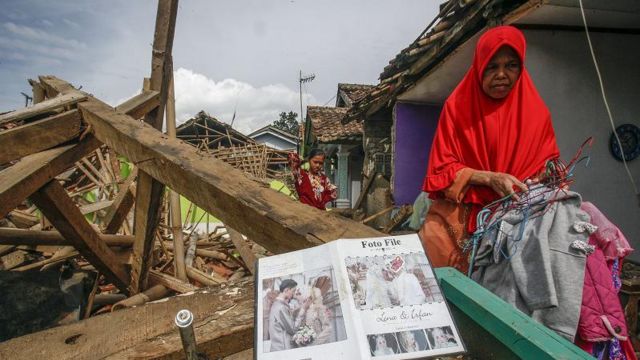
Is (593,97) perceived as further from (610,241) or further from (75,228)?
(75,228)

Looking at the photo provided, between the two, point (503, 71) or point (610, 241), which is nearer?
point (610, 241)

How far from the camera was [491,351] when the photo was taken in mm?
742

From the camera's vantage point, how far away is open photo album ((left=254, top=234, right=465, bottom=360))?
0.62 m

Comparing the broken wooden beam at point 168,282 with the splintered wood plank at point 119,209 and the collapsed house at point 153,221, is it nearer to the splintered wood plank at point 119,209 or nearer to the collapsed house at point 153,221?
the collapsed house at point 153,221

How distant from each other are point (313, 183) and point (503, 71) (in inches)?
129

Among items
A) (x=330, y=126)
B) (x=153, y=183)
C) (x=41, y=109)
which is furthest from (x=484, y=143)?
(x=330, y=126)

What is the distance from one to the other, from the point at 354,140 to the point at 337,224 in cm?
1007

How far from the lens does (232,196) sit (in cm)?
103

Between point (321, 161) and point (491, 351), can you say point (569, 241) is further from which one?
point (321, 161)

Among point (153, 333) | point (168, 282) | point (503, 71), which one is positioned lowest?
point (168, 282)

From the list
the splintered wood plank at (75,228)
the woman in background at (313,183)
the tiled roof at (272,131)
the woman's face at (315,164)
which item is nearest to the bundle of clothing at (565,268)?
the splintered wood plank at (75,228)

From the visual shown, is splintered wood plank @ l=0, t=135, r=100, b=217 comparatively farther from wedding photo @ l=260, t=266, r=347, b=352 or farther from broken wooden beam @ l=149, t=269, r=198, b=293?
wedding photo @ l=260, t=266, r=347, b=352

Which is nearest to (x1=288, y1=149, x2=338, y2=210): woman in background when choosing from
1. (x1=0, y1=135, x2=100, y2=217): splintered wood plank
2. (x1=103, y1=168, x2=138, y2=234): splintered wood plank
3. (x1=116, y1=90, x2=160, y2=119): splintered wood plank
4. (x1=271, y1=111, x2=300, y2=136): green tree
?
(x1=103, y1=168, x2=138, y2=234): splintered wood plank

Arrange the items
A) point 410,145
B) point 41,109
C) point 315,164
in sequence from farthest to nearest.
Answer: point 410,145 → point 315,164 → point 41,109
